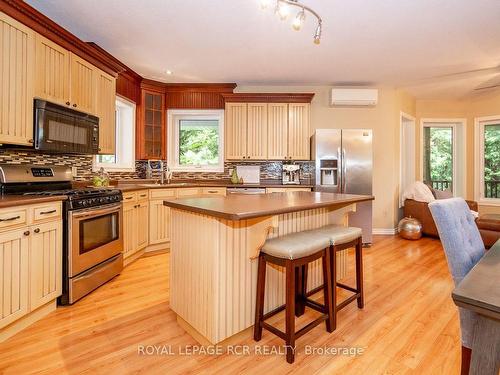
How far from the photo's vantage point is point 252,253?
1.79 m

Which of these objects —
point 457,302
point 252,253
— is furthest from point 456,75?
point 457,302

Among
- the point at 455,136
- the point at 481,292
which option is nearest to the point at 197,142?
the point at 481,292

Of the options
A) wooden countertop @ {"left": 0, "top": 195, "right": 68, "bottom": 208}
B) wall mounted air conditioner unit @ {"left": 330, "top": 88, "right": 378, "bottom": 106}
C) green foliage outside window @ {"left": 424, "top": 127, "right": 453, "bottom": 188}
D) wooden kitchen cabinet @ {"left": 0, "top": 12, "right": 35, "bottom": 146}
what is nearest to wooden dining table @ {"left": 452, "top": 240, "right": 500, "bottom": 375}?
wooden countertop @ {"left": 0, "top": 195, "right": 68, "bottom": 208}

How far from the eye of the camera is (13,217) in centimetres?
185

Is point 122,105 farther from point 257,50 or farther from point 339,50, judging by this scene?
point 339,50

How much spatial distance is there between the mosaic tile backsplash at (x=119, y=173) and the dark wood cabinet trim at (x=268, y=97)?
102cm

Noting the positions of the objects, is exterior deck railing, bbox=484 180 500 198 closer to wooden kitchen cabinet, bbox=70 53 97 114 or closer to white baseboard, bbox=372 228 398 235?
white baseboard, bbox=372 228 398 235

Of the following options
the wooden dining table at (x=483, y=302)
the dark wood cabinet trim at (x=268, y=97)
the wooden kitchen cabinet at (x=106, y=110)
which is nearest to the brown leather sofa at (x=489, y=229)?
the dark wood cabinet trim at (x=268, y=97)

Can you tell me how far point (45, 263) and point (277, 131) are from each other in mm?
3462

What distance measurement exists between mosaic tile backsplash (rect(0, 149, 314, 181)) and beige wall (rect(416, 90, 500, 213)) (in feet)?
9.18

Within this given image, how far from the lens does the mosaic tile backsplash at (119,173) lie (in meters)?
2.60

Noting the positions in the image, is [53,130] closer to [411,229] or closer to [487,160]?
[411,229]

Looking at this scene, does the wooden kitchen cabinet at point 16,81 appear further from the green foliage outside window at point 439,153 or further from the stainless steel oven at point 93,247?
the green foliage outside window at point 439,153

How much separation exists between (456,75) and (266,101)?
284 cm
